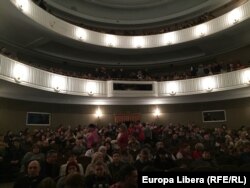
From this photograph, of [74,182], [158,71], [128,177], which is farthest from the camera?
[158,71]

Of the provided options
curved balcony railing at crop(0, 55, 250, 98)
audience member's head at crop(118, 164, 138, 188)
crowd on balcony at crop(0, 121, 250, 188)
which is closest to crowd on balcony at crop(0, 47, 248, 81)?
curved balcony railing at crop(0, 55, 250, 98)

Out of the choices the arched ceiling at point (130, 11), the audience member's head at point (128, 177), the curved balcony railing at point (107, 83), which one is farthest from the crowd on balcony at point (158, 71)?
the audience member's head at point (128, 177)

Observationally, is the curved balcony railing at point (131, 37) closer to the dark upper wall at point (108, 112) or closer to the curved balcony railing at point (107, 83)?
the curved balcony railing at point (107, 83)

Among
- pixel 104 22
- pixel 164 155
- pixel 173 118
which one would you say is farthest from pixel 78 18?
pixel 164 155

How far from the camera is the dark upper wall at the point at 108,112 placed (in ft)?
41.3

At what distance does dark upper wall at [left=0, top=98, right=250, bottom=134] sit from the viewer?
12.6 m

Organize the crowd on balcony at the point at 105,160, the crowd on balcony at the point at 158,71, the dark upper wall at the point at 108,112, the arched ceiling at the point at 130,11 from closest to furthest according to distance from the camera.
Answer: the crowd on balcony at the point at 105,160 → the dark upper wall at the point at 108,112 → the crowd on balcony at the point at 158,71 → the arched ceiling at the point at 130,11

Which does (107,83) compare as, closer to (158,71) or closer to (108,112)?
(108,112)

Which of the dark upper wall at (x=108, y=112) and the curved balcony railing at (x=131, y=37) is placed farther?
the dark upper wall at (x=108, y=112)

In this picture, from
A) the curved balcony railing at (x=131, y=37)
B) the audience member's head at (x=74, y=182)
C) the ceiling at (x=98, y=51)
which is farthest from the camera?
the ceiling at (x=98, y=51)

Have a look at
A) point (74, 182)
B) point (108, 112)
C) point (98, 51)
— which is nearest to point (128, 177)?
point (74, 182)

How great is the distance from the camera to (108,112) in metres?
16.5

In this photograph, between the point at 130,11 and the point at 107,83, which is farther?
the point at 130,11

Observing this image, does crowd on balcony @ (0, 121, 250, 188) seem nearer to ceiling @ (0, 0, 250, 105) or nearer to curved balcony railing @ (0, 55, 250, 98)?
curved balcony railing @ (0, 55, 250, 98)
